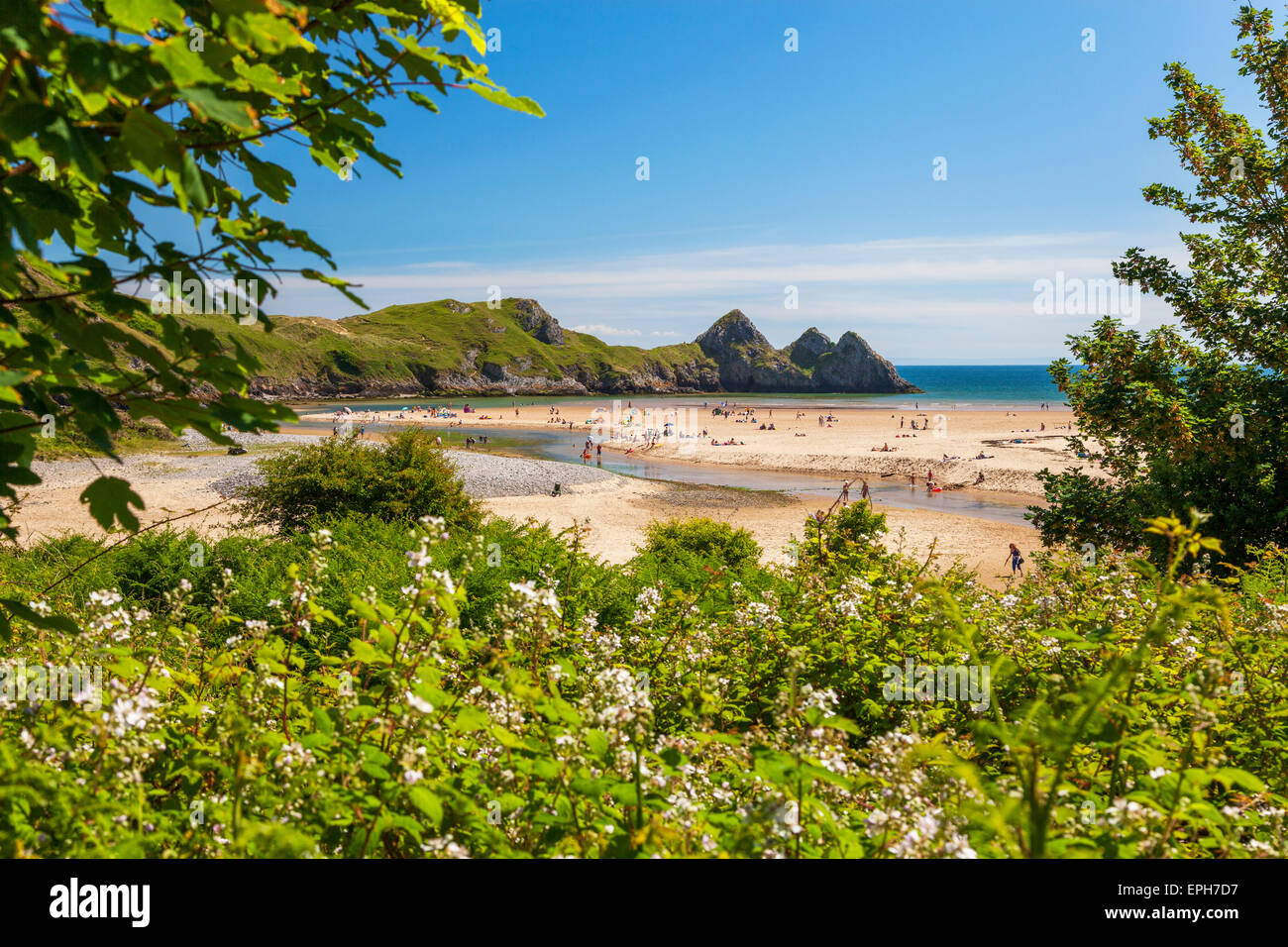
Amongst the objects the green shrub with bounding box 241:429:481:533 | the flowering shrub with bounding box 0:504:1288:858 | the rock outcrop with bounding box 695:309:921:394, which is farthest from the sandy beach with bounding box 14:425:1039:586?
the rock outcrop with bounding box 695:309:921:394

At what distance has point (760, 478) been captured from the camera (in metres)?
44.8

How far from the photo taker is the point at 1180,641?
4363mm

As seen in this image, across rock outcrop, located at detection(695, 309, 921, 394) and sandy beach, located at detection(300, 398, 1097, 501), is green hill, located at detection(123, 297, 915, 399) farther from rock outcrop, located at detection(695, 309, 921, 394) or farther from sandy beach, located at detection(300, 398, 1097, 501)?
sandy beach, located at detection(300, 398, 1097, 501)

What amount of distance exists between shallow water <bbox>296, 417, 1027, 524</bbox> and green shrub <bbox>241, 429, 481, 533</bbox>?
8.20 metres

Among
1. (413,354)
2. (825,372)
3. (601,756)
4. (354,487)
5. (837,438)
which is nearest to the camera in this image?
(601,756)

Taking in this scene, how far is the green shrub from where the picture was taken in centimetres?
1642

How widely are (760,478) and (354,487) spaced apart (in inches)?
1260

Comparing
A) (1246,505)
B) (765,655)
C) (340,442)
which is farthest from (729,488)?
(765,655)

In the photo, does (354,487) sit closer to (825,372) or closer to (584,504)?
(584,504)

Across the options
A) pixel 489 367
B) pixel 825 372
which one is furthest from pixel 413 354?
pixel 825 372

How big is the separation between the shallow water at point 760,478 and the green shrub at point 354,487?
820 cm

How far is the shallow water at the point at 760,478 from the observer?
1390 inches

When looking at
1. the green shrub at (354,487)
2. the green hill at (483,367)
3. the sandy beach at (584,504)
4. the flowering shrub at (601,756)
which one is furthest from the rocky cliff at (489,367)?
the flowering shrub at (601,756)
